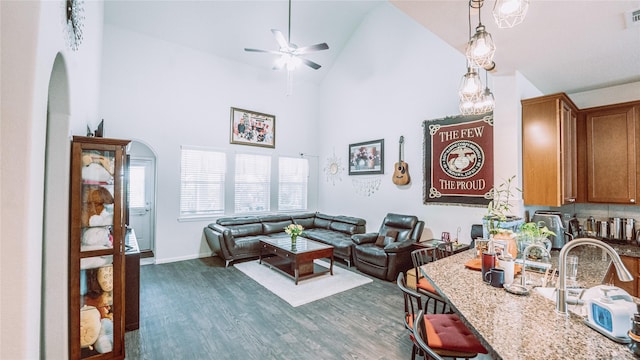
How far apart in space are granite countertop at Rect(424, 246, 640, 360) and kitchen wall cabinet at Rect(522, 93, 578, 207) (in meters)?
1.06

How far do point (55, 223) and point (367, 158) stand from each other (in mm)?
5000

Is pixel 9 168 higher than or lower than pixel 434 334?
higher

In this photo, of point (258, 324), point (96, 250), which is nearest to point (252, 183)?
point (258, 324)

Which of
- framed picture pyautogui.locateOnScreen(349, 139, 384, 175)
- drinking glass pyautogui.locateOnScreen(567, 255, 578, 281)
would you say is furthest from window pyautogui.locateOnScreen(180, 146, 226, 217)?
drinking glass pyautogui.locateOnScreen(567, 255, 578, 281)

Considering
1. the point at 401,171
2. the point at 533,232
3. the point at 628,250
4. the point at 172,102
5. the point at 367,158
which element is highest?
the point at 172,102

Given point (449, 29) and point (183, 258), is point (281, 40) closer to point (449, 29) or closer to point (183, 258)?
point (449, 29)

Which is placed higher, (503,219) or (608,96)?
(608,96)

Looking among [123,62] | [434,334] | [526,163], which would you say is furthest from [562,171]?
[123,62]

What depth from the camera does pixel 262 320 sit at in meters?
3.07

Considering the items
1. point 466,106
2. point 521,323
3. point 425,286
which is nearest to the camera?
point 521,323

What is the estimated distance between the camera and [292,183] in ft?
23.0

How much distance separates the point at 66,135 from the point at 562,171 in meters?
4.20

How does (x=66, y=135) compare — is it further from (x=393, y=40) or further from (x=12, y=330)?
(x=393, y=40)

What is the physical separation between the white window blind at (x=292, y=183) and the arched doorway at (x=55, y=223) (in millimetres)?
4857
